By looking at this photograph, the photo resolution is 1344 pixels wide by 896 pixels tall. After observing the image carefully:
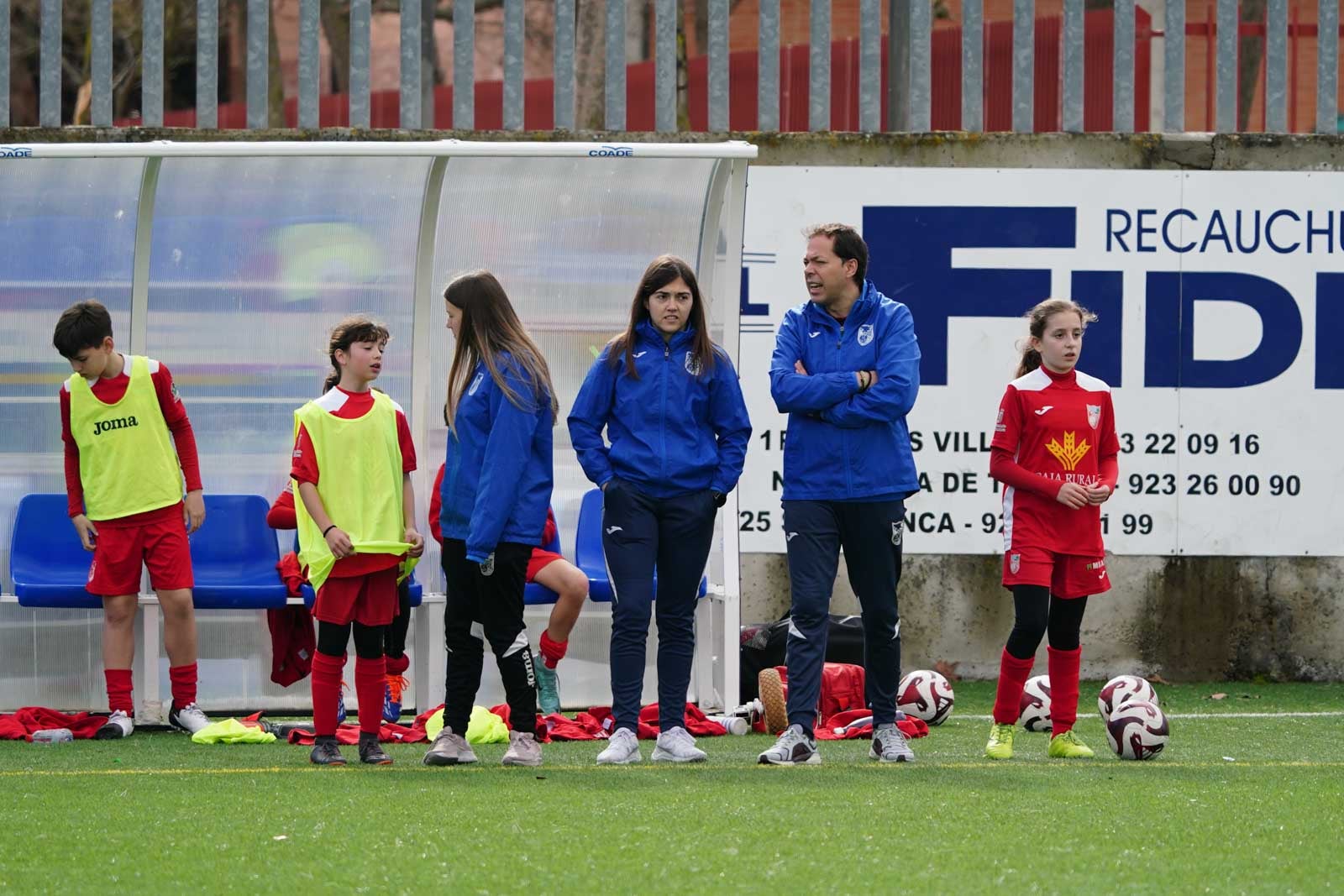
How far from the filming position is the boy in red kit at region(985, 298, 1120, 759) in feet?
20.4

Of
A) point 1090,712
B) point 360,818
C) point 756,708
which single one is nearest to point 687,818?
point 360,818

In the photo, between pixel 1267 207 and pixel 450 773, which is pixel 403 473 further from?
pixel 1267 207

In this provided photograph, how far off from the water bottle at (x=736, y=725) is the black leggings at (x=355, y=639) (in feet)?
5.59

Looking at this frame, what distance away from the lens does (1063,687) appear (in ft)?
20.9

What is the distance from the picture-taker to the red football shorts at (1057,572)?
244 inches

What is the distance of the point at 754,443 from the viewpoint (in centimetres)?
945

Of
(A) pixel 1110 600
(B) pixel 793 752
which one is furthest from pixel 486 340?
(A) pixel 1110 600

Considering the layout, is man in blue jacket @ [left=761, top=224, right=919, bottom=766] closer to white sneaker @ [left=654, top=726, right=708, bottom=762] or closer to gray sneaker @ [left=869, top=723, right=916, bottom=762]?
gray sneaker @ [left=869, top=723, right=916, bottom=762]

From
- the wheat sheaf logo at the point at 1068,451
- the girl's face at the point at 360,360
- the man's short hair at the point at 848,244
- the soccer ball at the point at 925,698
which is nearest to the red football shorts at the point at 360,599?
the girl's face at the point at 360,360

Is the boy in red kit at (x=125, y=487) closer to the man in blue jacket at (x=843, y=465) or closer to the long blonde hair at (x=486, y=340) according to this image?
the long blonde hair at (x=486, y=340)

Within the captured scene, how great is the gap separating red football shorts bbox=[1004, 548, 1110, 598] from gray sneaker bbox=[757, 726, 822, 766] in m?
0.89

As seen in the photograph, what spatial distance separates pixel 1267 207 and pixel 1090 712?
9.92ft

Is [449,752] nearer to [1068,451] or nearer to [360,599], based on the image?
[360,599]

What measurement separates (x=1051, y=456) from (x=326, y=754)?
103 inches
